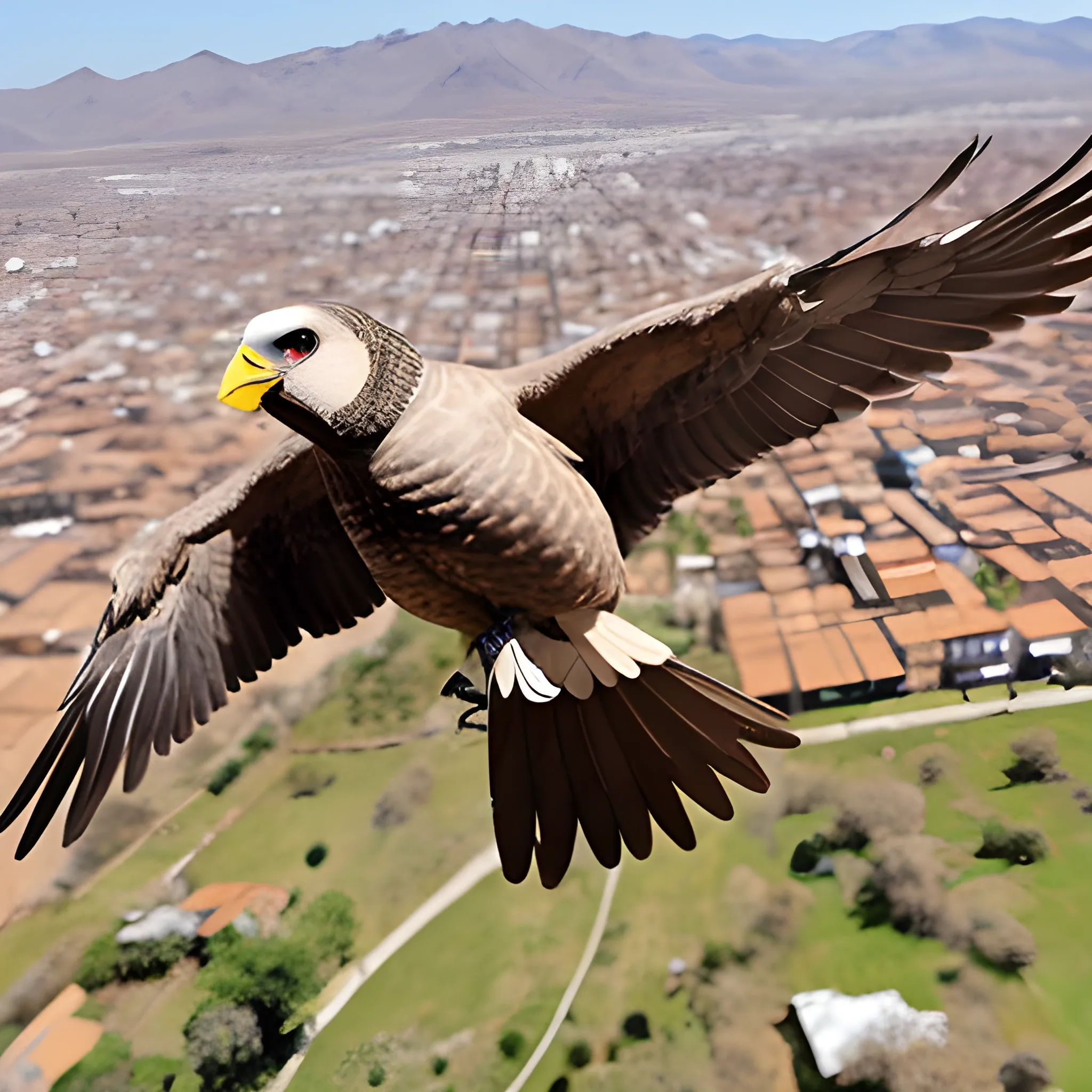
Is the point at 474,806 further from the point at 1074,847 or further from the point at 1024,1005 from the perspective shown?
the point at 1074,847

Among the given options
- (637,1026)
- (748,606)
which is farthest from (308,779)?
(748,606)

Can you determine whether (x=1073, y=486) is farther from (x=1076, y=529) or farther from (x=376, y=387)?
(x=376, y=387)

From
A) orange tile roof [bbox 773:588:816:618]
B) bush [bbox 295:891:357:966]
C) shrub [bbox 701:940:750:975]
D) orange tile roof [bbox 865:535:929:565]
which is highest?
orange tile roof [bbox 865:535:929:565]

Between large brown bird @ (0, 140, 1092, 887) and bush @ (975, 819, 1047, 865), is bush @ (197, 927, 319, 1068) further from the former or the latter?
bush @ (975, 819, 1047, 865)

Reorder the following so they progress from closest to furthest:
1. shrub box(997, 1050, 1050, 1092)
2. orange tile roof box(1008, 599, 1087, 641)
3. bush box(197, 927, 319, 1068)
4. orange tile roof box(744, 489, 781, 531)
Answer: shrub box(997, 1050, 1050, 1092)
bush box(197, 927, 319, 1068)
orange tile roof box(1008, 599, 1087, 641)
orange tile roof box(744, 489, 781, 531)

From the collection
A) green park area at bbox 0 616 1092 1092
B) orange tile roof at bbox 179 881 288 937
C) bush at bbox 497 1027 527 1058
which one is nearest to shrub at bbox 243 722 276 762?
green park area at bbox 0 616 1092 1092
